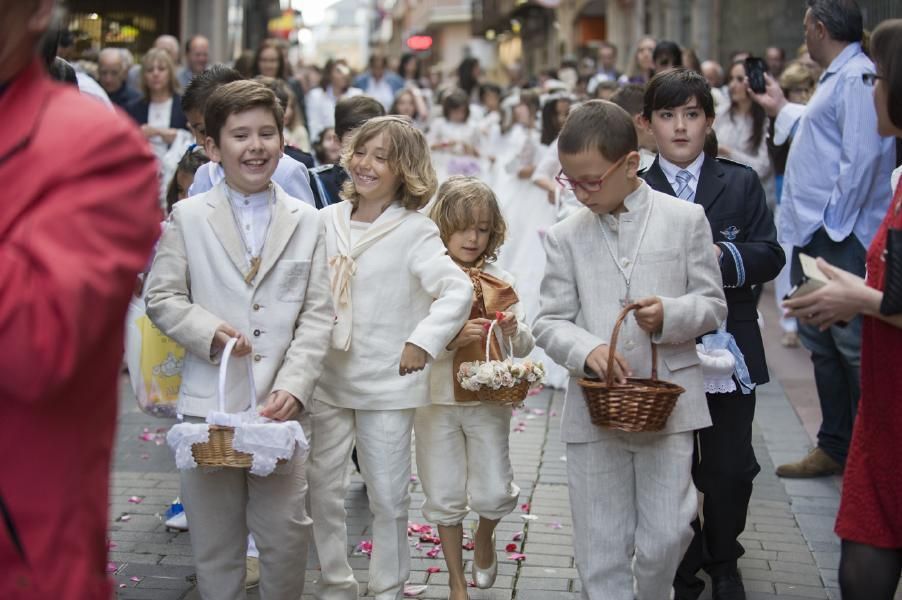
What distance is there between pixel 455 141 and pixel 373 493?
31.7 ft

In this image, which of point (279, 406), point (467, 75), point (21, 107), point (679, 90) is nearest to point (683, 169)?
point (679, 90)

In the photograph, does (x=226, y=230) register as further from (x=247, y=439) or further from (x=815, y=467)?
(x=815, y=467)

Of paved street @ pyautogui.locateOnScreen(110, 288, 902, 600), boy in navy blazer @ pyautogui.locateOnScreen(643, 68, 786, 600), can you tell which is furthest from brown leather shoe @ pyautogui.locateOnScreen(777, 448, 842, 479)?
boy in navy blazer @ pyautogui.locateOnScreen(643, 68, 786, 600)

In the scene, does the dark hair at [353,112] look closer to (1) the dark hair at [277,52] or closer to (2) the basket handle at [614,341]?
(2) the basket handle at [614,341]

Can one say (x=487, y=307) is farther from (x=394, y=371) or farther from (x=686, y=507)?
(x=686, y=507)

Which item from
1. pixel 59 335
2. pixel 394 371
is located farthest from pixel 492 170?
pixel 59 335

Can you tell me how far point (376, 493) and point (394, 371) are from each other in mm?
472

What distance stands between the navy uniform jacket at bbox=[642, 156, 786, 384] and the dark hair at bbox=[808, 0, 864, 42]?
185cm

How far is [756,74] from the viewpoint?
7988 millimetres

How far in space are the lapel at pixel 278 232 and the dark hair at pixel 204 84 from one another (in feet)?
5.65

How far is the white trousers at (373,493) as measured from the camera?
4926 mm

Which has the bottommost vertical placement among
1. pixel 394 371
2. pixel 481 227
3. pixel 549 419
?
pixel 549 419

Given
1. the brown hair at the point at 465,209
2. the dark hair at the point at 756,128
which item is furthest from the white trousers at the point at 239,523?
the dark hair at the point at 756,128

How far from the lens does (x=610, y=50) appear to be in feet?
62.1
